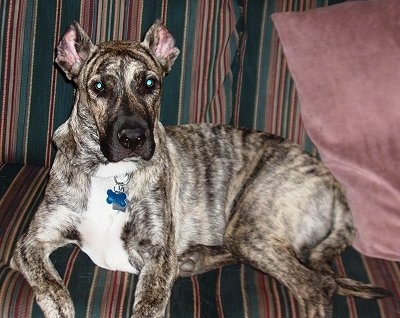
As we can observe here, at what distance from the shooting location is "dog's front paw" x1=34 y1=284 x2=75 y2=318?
8.08ft

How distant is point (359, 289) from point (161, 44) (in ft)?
4.88

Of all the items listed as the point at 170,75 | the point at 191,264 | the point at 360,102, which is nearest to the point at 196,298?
the point at 191,264

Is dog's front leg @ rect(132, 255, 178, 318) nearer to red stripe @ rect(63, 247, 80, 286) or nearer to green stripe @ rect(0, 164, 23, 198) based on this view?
red stripe @ rect(63, 247, 80, 286)

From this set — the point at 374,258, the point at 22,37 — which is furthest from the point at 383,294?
the point at 22,37

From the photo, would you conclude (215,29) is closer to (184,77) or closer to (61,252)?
(184,77)

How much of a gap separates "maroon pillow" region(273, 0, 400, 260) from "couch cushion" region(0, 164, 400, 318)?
0.78ft

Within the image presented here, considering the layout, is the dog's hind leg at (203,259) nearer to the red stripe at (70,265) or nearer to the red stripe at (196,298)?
the red stripe at (196,298)

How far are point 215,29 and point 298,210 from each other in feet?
3.61

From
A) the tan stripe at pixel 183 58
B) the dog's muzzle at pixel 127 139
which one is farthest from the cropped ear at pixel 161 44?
the dog's muzzle at pixel 127 139

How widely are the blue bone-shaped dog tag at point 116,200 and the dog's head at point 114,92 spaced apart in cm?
18

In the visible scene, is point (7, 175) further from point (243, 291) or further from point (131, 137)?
point (243, 291)

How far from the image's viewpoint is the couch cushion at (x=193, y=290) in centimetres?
250

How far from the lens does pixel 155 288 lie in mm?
2646

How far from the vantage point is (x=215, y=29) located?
11.2ft
